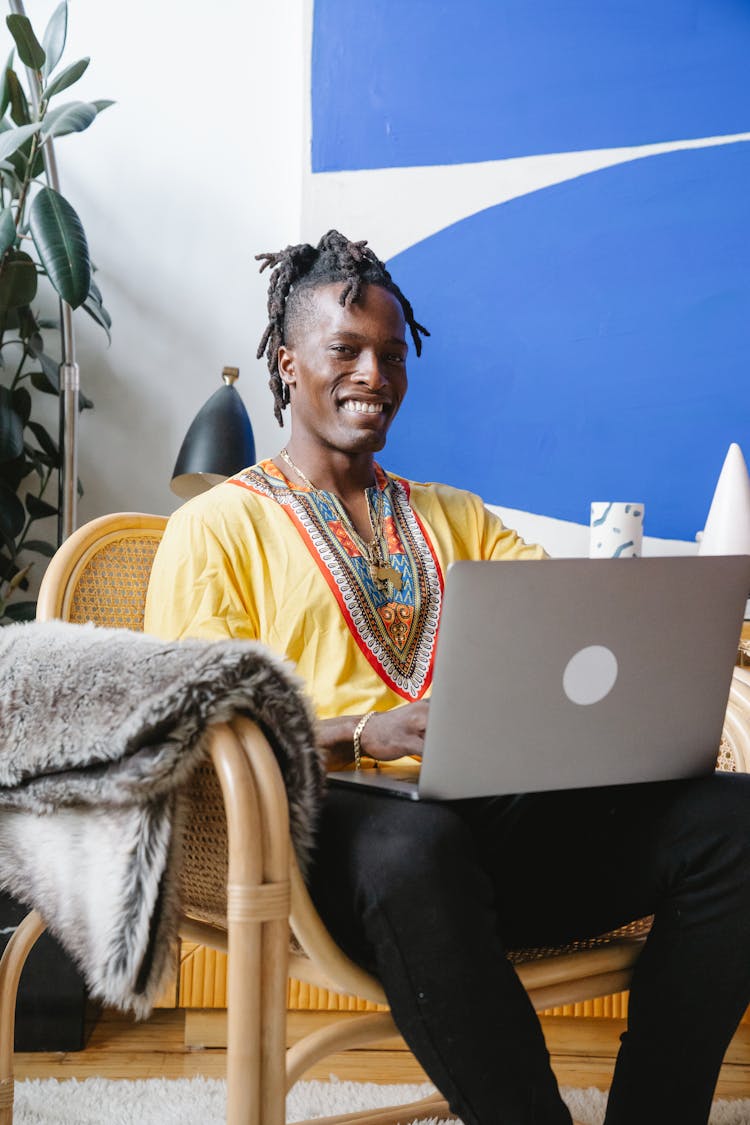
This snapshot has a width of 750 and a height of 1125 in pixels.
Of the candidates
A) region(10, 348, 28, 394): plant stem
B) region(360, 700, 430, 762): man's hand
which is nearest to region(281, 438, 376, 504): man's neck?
region(360, 700, 430, 762): man's hand

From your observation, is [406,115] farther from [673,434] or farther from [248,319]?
[673,434]

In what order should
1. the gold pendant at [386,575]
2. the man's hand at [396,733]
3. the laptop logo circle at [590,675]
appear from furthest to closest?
the gold pendant at [386,575] < the man's hand at [396,733] < the laptop logo circle at [590,675]

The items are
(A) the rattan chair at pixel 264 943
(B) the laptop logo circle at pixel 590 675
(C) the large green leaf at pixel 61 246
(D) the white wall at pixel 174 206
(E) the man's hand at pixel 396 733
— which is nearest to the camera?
(A) the rattan chair at pixel 264 943

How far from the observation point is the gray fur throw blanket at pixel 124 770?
0.88 meters

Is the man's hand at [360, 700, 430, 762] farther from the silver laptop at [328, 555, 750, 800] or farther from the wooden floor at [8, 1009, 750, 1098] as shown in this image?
the wooden floor at [8, 1009, 750, 1098]

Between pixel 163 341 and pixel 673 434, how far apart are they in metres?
1.02

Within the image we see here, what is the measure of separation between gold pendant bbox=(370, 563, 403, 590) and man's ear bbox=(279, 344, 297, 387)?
0.31 m

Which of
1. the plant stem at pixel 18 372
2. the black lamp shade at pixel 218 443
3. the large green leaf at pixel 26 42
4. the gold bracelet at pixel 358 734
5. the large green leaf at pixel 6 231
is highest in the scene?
the large green leaf at pixel 26 42

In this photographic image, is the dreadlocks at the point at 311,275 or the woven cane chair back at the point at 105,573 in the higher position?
the dreadlocks at the point at 311,275

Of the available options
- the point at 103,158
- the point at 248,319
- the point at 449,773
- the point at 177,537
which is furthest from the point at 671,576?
the point at 103,158

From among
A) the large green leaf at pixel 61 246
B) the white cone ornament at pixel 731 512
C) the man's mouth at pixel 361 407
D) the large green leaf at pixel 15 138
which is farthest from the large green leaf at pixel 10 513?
the white cone ornament at pixel 731 512

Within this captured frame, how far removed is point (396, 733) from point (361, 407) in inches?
21.3

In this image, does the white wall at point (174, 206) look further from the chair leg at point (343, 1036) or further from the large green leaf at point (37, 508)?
the chair leg at point (343, 1036)

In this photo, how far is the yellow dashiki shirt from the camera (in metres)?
1.30
